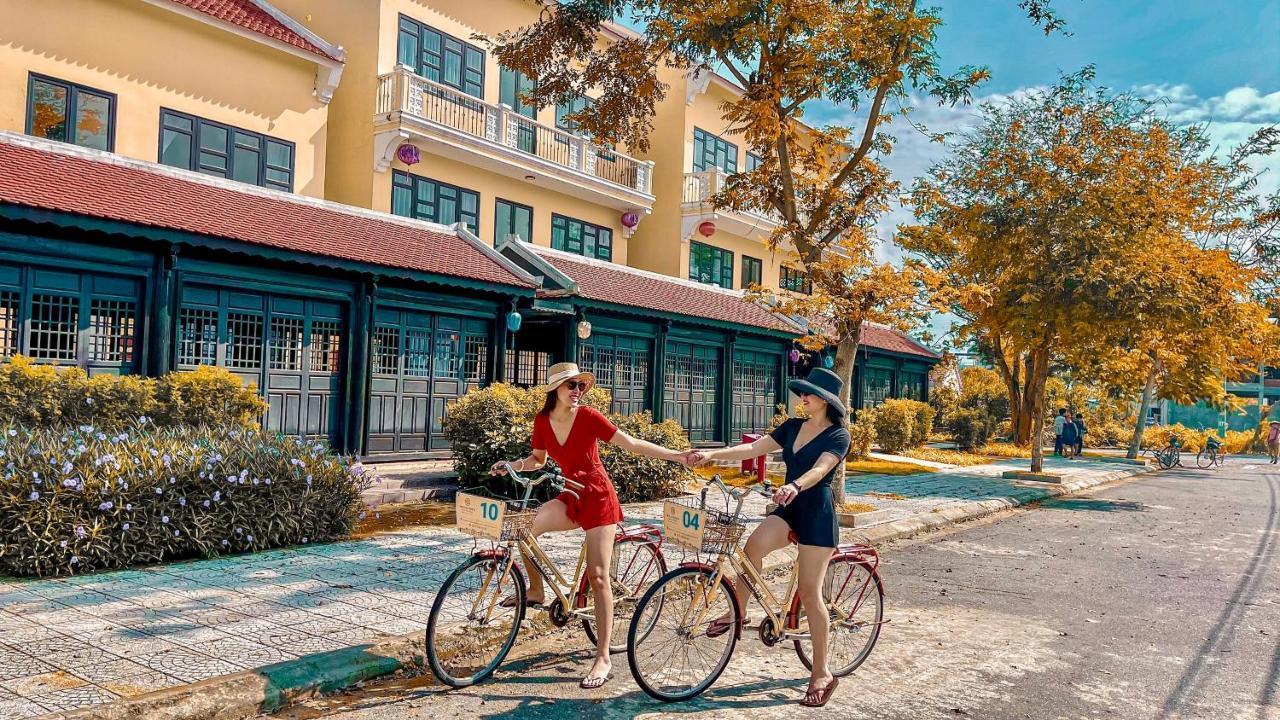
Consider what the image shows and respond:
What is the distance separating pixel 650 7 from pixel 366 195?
903 centimetres

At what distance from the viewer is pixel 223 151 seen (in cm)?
1772

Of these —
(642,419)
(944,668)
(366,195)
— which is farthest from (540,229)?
(944,668)

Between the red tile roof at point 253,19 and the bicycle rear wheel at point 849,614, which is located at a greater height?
the red tile roof at point 253,19

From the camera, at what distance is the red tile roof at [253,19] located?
17.3 meters

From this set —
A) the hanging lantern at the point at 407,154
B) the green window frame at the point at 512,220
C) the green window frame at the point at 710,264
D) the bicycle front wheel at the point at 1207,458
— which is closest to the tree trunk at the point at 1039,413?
the green window frame at the point at 710,264

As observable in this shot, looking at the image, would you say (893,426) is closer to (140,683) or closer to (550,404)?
(550,404)

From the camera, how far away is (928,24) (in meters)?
12.2

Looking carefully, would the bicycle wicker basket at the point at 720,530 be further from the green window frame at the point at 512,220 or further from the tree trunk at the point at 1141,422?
the tree trunk at the point at 1141,422

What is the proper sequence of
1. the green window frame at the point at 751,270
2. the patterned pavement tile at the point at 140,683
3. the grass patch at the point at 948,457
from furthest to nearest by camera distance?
the green window frame at the point at 751,270 < the grass patch at the point at 948,457 < the patterned pavement tile at the point at 140,683

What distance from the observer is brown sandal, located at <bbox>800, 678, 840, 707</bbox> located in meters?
5.17

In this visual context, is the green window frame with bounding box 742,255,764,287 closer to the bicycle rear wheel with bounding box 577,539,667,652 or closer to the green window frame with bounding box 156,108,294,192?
the green window frame with bounding box 156,108,294,192

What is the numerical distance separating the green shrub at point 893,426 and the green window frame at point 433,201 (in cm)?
1197

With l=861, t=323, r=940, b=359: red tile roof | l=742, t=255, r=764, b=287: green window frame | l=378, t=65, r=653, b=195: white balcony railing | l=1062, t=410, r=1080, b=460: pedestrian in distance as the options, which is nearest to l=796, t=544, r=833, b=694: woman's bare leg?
l=378, t=65, r=653, b=195: white balcony railing

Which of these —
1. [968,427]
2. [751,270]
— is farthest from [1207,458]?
[751,270]
